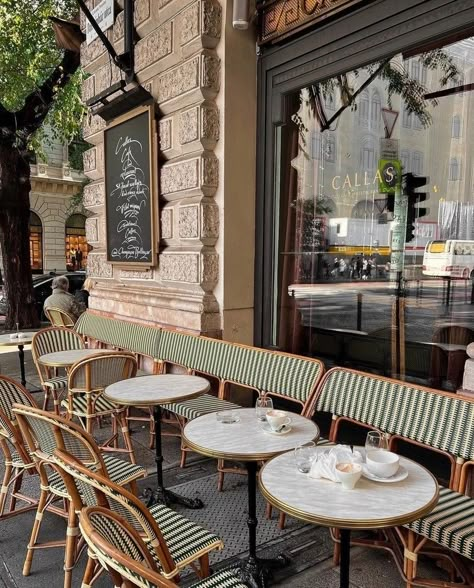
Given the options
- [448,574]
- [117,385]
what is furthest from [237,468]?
[448,574]

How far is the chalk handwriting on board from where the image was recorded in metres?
5.36

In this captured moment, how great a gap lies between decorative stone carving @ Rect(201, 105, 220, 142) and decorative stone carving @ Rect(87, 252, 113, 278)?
2419 mm

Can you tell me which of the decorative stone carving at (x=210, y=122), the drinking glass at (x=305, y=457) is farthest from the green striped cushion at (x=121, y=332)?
the drinking glass at (x=305, y=457)

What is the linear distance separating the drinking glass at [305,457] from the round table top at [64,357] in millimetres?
2437

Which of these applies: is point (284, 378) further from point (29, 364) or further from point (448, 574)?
point (29, 364)

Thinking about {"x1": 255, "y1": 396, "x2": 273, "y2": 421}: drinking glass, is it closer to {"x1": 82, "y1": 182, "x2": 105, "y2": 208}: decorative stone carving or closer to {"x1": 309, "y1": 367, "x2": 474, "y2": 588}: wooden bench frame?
{"x1": 309, "y1": 367, "x2": 474, "y2": 588}: wooden bench frame

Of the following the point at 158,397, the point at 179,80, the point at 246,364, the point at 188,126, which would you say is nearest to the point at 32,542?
the point at 158,397

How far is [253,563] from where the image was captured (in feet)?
8.22

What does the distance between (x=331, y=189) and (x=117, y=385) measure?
3.93 m

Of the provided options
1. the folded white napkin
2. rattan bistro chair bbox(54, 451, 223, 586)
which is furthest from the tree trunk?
the folded white napkin

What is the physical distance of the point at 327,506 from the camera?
178 cm

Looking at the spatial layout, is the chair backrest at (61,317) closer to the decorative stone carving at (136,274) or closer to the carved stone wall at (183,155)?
the decorative stone carving at (136,274)

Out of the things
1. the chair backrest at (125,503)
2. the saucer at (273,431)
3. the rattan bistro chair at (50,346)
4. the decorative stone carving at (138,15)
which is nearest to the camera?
the chair backrest at (125,503)

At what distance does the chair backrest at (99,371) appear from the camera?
3.81m
